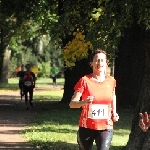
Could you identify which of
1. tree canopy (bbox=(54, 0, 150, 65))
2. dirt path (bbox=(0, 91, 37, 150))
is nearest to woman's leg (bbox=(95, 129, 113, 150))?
tree canopy (bbox=(54, 0, 150, 65))

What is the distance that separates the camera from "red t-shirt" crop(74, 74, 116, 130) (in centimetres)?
706

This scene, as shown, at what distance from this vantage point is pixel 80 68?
25.7m

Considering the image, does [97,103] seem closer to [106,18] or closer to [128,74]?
[106,18]

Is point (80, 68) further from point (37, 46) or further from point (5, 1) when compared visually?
point (37, 46)

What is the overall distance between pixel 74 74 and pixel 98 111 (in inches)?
746

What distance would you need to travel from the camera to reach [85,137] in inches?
285

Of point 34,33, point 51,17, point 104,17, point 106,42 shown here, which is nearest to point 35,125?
point 106,42

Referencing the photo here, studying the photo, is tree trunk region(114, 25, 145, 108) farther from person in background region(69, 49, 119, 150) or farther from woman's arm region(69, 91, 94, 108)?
woman's arm region(69, 91, 94, 108)

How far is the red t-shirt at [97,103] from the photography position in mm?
7059

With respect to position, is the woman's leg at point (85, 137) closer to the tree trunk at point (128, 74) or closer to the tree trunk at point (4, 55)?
the tree trunk at point (128, 74)

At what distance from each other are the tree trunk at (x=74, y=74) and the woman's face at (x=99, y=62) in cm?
1815

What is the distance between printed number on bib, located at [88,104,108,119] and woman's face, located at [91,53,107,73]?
0.48m

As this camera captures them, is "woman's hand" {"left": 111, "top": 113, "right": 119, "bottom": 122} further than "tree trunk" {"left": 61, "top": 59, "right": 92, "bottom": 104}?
No

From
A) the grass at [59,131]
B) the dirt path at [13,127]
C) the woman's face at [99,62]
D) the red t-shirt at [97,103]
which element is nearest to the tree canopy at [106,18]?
the grass at [59,131]
